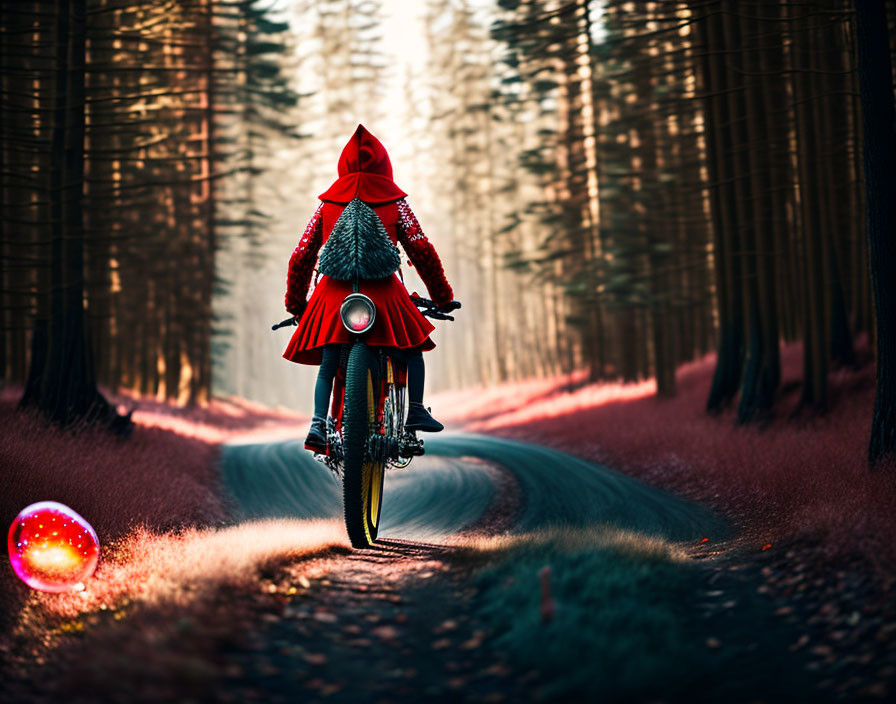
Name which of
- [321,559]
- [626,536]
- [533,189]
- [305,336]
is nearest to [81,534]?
[321,559]

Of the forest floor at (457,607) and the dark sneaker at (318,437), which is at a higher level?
the dark sneaker at (318,437)

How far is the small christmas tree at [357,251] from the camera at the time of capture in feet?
21.4

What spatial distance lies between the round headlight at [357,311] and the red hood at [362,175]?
993mm

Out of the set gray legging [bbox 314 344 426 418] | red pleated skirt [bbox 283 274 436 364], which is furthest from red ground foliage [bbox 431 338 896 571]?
red pleated skirt [bbox 283 274 436 364]

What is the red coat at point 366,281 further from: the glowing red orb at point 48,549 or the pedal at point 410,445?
the glowing red orb at point 48,549

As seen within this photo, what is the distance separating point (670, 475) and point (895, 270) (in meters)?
4.84

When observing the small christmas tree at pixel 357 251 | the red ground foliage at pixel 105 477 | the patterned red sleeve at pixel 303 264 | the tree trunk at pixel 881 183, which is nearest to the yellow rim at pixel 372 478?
the small christmas tree at pixel 357 251

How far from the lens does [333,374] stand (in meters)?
6.66

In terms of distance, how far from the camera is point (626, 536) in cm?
619

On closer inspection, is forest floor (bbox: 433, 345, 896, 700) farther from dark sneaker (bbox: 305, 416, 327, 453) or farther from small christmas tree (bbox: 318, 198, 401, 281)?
small christmas tree (bbox: 318, 198, 401, 281)

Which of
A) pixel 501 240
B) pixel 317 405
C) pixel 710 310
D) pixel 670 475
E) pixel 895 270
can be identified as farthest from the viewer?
pixel 501 240

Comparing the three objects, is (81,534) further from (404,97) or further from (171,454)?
(404,97)

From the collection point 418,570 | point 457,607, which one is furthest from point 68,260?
point 457,607

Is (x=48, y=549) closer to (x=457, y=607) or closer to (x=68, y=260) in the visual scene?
(x=457, y=607)
